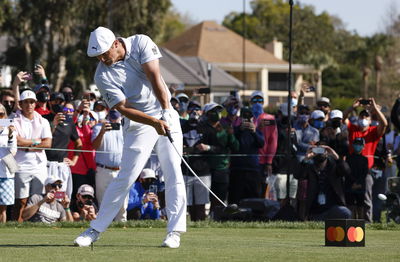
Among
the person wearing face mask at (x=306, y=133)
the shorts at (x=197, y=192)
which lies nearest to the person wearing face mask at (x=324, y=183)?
the person wearing face mask at (x=306, y=133)

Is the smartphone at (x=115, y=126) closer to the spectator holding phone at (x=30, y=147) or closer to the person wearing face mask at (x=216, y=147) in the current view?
the spectator holding phone at (x=30, y=147)

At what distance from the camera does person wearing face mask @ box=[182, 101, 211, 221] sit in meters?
16.3

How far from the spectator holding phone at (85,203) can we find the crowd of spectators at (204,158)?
0.02 m

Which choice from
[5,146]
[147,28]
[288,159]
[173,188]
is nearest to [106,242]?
[173,188]

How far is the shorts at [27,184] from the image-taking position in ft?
48.3

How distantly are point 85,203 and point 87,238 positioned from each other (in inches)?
227

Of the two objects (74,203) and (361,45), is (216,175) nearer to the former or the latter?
(74,203)

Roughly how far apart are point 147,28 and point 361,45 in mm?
56645

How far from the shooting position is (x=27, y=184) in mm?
14812

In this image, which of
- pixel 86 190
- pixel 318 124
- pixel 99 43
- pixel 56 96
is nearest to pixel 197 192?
pixel 86 190

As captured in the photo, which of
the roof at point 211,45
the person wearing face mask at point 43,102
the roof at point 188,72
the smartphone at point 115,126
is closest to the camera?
the smartphone at point 115,126

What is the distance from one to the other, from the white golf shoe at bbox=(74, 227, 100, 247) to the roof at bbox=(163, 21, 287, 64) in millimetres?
73803

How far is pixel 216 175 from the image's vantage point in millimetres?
16531

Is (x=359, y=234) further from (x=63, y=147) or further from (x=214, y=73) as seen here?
(x=214, y=73)
